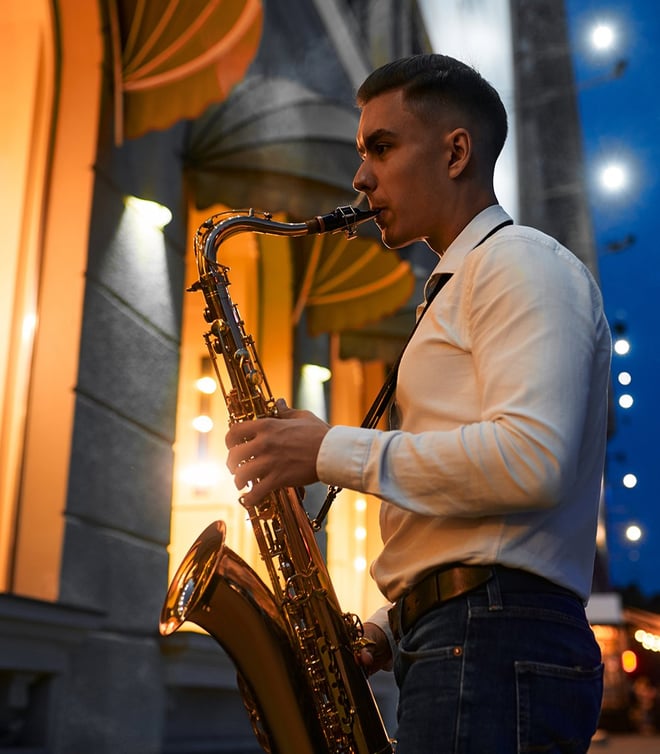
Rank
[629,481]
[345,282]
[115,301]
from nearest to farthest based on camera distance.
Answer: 1. [115,301]
2. [345,282]
3. [629,481]

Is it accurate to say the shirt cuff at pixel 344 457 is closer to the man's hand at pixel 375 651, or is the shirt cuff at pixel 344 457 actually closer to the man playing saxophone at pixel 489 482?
the man playing saxophone at pixel 489 482

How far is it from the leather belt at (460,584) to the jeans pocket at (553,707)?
0.45 feet

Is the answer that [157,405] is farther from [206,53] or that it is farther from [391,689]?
[391,689]

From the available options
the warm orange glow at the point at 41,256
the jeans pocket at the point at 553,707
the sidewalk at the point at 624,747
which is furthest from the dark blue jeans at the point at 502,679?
the sidewalk at the point at 624,747

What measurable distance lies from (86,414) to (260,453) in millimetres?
3734

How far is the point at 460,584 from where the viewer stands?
1824 mm

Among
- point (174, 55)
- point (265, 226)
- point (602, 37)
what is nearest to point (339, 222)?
point (265, 226)

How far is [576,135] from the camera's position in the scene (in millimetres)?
24141

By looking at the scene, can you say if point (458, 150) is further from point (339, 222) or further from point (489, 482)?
point (489, 482)

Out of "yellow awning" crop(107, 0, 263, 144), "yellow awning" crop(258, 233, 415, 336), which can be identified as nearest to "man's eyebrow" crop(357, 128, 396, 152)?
"yellow awning" crop(107, 0, 263, 144)

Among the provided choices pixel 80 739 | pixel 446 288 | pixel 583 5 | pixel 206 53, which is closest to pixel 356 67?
pixel 206 53

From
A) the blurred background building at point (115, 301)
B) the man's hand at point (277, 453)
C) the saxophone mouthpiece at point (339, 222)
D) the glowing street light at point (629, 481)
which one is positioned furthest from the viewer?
the glowing street light at point (629, 481)

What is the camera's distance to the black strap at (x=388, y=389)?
80.8 inches

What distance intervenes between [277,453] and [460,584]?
0.41 m
